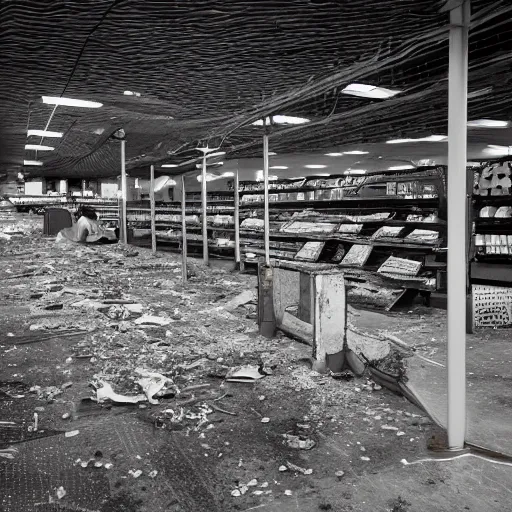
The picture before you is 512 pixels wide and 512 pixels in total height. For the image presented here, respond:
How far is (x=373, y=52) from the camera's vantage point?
316 centimetres

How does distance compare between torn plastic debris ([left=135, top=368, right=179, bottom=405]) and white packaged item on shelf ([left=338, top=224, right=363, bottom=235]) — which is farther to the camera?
white packaged item on shelf ([left=338, top=224, right=363, bottom=235])

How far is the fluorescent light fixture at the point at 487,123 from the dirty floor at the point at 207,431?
3307mm

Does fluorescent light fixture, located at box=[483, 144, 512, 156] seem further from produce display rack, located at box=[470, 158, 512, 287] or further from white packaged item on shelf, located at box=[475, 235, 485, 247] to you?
white packaged item on shelf, located at box=[475, 235, 485, 247]

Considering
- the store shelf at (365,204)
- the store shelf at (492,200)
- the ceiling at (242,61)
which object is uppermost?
the ceiling at (242,61)

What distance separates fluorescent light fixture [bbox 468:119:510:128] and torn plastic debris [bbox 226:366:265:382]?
509 centimetres

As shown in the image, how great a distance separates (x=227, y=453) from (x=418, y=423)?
3.56 feet

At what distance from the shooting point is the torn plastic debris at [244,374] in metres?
3.46

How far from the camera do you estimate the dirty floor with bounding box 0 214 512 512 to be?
202 centimetres

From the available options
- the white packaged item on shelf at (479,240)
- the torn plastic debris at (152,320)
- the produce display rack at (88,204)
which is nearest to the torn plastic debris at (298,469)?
the torn plastic debris at (152,320)

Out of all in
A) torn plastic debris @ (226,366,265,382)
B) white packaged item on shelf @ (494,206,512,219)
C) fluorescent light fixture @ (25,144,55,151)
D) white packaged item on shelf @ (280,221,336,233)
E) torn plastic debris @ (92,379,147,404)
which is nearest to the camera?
torn plastic debris @ (92,379,147,404)

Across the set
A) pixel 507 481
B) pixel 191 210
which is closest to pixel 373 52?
pixel 507 481

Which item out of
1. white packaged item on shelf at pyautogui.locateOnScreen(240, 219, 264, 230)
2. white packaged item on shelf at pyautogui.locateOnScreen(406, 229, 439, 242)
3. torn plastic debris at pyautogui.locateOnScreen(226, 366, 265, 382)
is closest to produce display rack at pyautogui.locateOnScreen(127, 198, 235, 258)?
white packaged item on shelf at pyautogui.locateOnScreen(240, 219, 264, 230)

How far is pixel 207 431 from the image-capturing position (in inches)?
105

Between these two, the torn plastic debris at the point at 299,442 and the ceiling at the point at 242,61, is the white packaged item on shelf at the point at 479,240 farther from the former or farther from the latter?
the torn plastic debris at the point at 299,442
